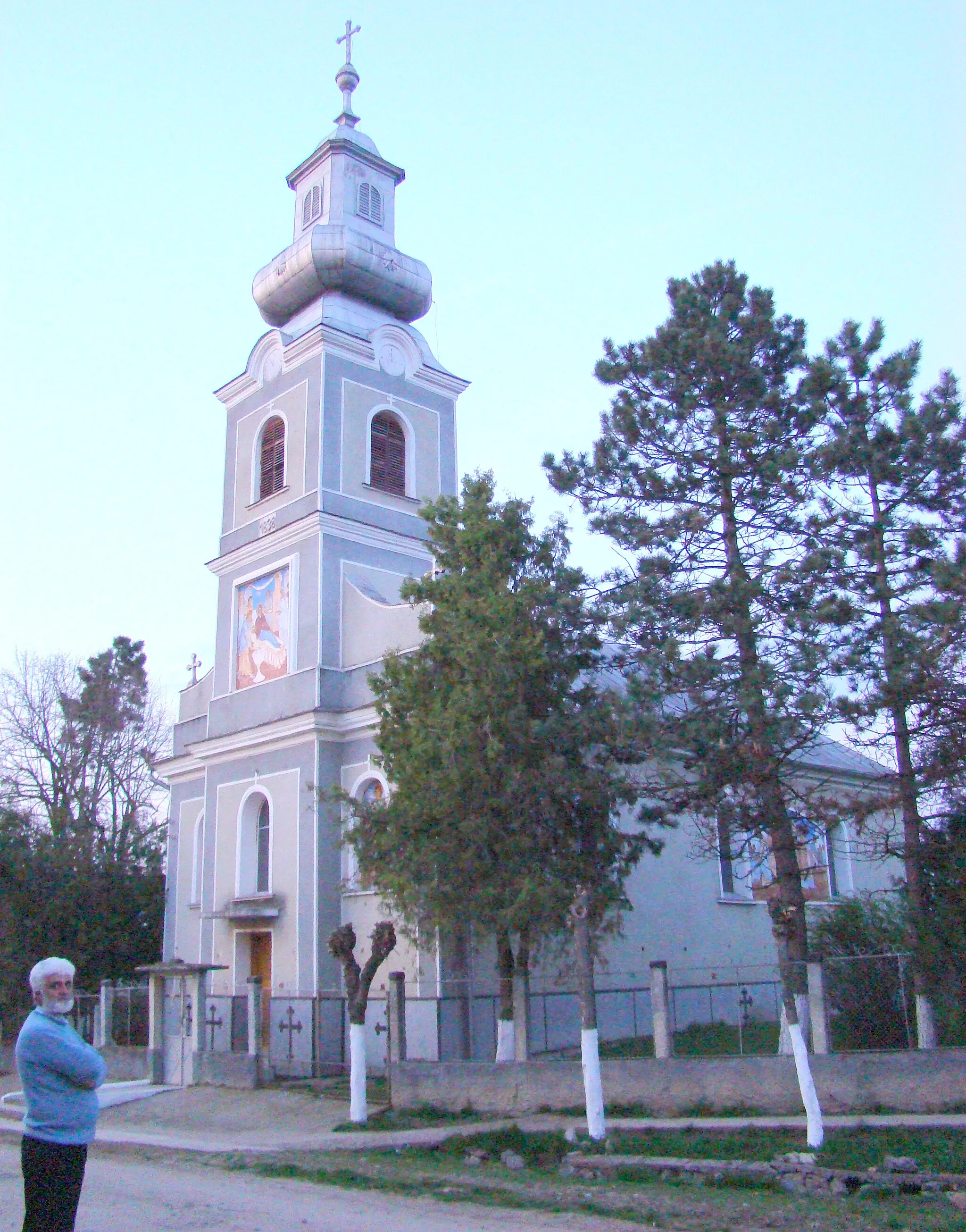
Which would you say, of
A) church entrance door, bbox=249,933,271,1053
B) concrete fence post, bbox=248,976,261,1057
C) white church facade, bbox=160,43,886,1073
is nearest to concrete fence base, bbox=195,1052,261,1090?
concrete fence post, bbox=248,976,261,1057

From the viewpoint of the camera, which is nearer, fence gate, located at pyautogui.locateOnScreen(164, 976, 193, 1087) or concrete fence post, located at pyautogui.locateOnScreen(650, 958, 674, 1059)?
concrete fence post, located at pyautogui.locateOnScreen(650, 958, 674, 1059)

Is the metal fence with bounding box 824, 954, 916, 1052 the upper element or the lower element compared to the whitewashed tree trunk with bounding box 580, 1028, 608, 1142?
upper

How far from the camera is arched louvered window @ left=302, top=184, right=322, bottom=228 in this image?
30812 mm

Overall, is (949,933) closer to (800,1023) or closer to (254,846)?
(800,1023)

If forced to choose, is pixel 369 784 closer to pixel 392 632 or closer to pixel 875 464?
pixel 392 632

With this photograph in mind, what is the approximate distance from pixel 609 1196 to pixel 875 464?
9.78 m

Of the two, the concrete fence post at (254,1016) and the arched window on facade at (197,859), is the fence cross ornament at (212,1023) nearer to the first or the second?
the concrete fence post at (254,1016)

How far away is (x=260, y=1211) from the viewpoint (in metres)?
9.44

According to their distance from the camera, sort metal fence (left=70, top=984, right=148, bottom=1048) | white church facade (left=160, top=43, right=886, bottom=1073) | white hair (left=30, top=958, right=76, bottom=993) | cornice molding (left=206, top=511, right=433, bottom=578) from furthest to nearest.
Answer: cornice molding (left=206, top=511, right=433, bottom=578)
metal fence (left=70, top=984, right=148, bottom=1048)
white church facade (left=160, top=43, right=886, bottom=1073)
white hair (left=30, top=958, right=76, bottom=993)

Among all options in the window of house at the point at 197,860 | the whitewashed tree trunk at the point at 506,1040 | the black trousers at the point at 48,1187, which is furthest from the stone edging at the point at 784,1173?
the window of house at the point at 197,860

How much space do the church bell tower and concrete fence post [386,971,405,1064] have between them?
3235mm

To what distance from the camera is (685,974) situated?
23.6 metres

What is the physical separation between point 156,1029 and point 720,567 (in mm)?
13901

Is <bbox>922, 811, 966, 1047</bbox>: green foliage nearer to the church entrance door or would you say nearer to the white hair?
the white hair
